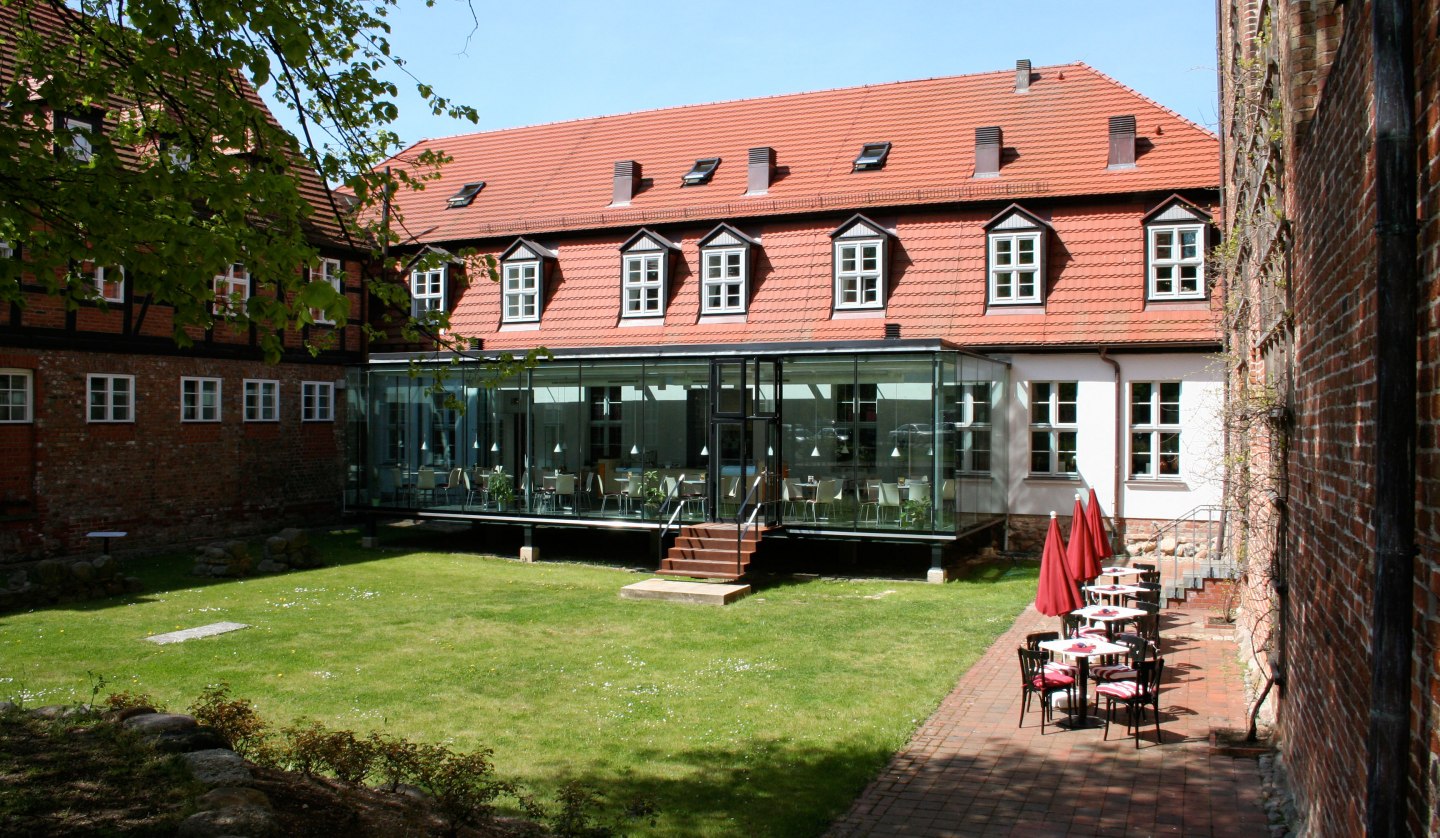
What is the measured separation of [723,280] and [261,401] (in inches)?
407

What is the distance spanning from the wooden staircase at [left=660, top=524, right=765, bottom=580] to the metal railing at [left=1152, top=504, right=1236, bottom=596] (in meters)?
6.44

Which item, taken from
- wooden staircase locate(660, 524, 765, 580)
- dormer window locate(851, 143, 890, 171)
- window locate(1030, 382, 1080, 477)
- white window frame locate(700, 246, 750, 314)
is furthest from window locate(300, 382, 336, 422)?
window locate(1030, 382, 1080, 477)

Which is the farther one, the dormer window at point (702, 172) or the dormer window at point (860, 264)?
the dormer window at point (702, 172)

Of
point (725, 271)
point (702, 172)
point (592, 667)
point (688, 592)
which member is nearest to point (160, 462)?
point (688, 592)

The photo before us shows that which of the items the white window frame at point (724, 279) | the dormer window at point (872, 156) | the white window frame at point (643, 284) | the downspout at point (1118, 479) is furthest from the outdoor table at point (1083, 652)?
the dormer window at point (872, 156)

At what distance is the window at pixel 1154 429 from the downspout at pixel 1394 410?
17.8m

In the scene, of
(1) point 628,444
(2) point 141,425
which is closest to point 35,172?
(1) point 628,444

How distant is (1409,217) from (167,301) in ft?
22.6

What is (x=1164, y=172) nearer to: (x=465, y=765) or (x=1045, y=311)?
(x=1045, y=311)

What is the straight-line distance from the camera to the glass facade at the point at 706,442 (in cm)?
1858

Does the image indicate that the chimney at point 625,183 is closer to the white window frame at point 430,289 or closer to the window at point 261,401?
the white window frame at point 430,289

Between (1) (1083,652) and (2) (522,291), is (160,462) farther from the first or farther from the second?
(1) (1083,652)

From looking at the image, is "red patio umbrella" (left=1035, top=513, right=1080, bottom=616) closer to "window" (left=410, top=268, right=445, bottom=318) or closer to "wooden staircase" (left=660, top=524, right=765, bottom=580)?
"wooden staircase" (left=660, top=524, right=765, bottom=580)

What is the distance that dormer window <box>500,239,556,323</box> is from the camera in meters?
25.8
